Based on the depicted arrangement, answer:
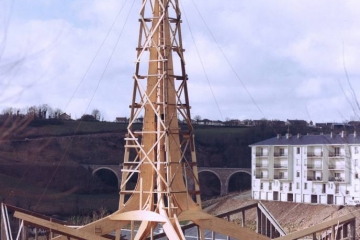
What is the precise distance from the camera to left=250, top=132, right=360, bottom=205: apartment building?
2293 inches

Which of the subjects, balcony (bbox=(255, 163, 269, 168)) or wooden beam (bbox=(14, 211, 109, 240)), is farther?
balcony (bbox=(255, 163, 269, 168))

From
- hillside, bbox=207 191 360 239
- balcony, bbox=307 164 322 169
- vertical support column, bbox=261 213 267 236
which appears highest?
balcony, bbox=307 164 322 169

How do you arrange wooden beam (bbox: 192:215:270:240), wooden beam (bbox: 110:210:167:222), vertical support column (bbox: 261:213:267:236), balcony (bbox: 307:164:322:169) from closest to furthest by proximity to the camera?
wooden beam (bbox: 110:210:167:222), wooden beam (bbox: 192:215:270:240), vertical support column (bbox: 261:213:267:236), balcony (bbox: 307:164:322:169)

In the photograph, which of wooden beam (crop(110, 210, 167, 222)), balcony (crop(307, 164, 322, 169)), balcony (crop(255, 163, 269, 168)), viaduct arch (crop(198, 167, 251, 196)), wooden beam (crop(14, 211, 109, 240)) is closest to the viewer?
wooden beam (crop(14, 211, 109, 240))

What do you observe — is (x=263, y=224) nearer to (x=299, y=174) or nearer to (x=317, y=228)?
(x=317, y=228)

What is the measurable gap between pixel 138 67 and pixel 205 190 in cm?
6427

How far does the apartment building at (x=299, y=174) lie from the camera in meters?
58.2

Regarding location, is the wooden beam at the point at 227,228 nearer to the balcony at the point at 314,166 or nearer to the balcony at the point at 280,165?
the balcony at the point at 314,166

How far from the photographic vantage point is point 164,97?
2039cm

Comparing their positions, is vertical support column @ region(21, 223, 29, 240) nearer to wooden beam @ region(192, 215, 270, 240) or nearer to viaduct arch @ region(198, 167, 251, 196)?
wooden beam @ region(192, 215, 270, 240)

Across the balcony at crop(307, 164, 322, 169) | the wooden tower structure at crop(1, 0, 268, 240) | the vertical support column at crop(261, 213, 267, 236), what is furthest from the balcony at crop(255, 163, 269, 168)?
the wooden tower structure at crop(1, 0, 268, 240)

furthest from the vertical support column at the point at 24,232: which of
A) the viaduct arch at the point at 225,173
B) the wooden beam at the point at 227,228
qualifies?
the viaduct arch at the point at 225,173

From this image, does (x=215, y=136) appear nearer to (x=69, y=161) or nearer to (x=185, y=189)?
(x=69, y=161)

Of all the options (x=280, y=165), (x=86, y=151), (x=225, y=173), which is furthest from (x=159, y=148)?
(x=86, y=151)
